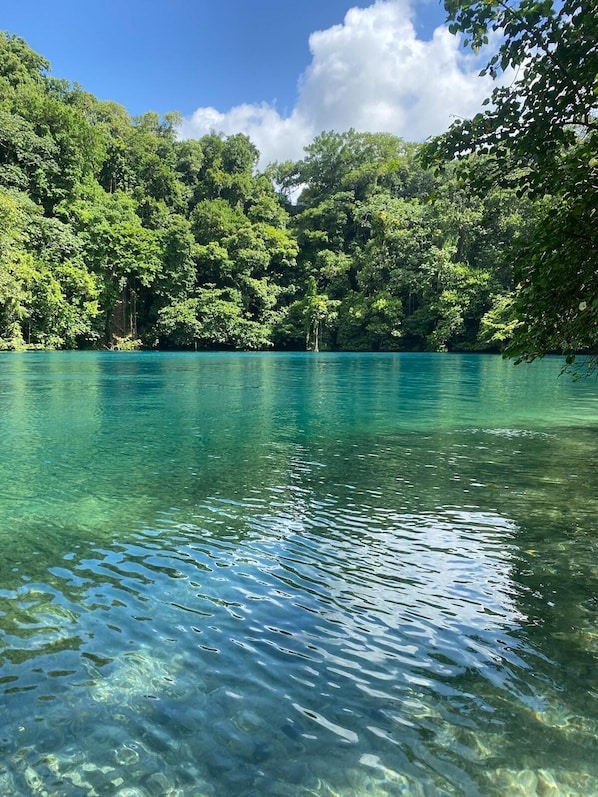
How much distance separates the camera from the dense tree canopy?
4.65 meters

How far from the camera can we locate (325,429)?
14281 millimetres

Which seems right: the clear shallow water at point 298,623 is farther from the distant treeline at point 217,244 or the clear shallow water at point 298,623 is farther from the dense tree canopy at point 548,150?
the distant treeline at point 217,244

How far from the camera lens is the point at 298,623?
4574mm

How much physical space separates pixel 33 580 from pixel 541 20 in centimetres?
706

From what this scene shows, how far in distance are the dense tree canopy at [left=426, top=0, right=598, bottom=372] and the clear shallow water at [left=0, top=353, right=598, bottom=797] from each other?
2510 mm

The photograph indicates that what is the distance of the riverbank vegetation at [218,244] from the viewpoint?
171 feet

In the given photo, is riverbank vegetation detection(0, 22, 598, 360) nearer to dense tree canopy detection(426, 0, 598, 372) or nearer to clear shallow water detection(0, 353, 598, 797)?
clear shallow water detection(0, 353, 598, 797)

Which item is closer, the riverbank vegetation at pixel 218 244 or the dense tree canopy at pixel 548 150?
the dense tree canopy at pixel 548 150

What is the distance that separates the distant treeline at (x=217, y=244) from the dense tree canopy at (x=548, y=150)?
43603 mm

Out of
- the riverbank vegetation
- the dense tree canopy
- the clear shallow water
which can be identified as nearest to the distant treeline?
the riverbank vegetation

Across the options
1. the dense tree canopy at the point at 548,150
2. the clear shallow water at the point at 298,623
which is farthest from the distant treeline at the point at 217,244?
the dense tree canopy at the point at 548,150

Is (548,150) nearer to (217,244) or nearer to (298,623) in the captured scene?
(298,623)

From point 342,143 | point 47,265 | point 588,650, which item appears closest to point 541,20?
point 588,650

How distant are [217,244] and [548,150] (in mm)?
62364
